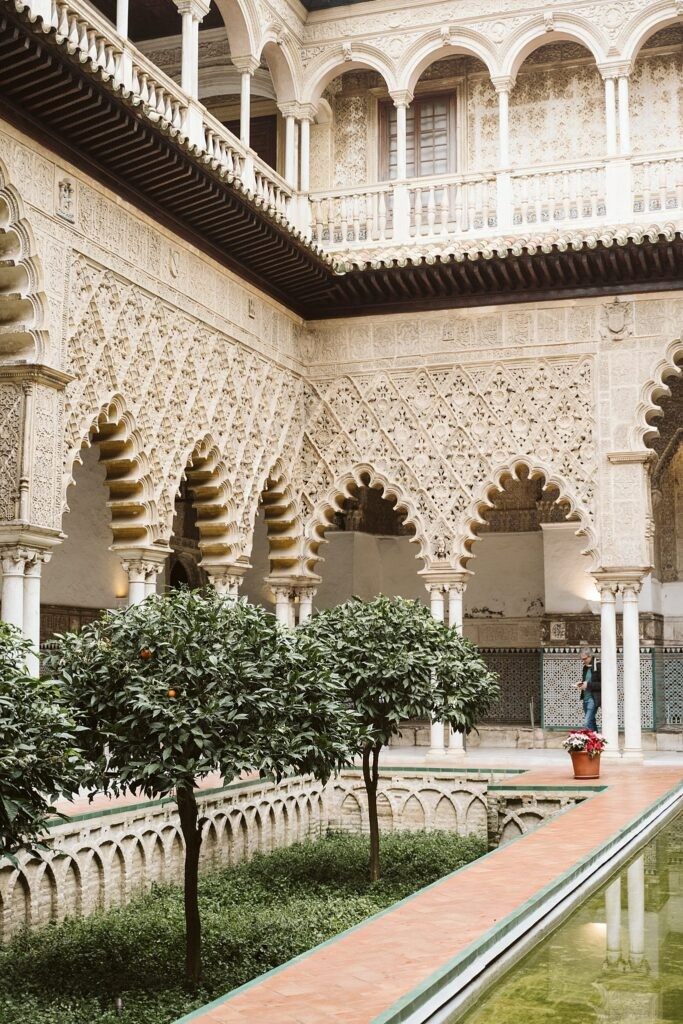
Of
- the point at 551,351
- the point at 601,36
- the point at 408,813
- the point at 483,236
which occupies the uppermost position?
the point at 601,36

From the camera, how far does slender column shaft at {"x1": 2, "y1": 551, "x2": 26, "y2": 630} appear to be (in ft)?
28.5

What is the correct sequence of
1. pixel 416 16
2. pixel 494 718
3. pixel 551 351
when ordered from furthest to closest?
pixel 494 718
pixel 416 16
pixel 551 351

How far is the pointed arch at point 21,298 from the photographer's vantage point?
29.2 ft

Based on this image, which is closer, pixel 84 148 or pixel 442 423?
pixel 84 148

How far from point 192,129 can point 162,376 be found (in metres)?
2.28

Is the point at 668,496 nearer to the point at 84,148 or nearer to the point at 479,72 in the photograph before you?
the point at 479,72

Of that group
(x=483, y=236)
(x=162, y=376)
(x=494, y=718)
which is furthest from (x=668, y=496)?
→ (x=162, y=376)

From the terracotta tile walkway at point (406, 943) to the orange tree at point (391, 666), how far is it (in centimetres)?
132

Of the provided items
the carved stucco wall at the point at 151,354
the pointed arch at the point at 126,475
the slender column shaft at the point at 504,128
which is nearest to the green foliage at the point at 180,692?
the carved stucco wall at the point at 151,354

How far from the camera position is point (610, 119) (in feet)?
43.6

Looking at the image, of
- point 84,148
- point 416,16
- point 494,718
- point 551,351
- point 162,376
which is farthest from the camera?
point 494,718

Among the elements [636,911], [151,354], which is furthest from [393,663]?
[151,354]

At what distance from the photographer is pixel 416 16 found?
1415cm

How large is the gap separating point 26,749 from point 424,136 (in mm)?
12210
